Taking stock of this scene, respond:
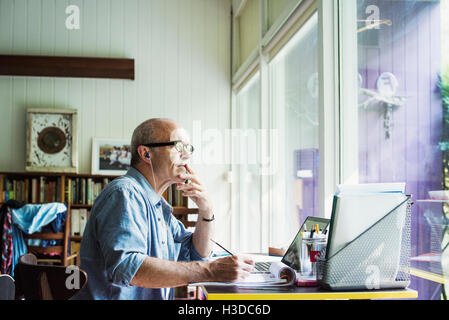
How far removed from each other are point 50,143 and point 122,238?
4.16 metres

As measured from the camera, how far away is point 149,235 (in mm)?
1645

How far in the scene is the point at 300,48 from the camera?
327 centimetres

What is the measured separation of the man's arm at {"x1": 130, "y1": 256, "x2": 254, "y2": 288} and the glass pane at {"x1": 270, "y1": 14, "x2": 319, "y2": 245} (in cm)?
148

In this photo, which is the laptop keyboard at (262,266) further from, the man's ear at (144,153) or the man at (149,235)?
the man's ear at (144,153)

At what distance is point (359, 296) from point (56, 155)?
14.8 ft

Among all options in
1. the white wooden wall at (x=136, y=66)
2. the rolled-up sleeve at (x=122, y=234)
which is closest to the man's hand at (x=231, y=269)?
the rolled-up sleeve at (x=122, y=234)

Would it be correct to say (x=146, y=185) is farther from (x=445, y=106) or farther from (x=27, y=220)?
(x=27, y=220)

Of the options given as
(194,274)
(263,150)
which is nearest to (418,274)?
(194,274)

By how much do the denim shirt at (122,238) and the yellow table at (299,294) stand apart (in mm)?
270

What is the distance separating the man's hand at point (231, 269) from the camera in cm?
141

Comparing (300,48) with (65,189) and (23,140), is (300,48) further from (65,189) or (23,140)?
(23,140)

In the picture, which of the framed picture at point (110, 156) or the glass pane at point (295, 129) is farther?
the framed picture at point (110, 156)

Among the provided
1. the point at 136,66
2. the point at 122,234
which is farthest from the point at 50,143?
the point at 122,234

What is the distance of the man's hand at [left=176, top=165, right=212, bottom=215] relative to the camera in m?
1.85
